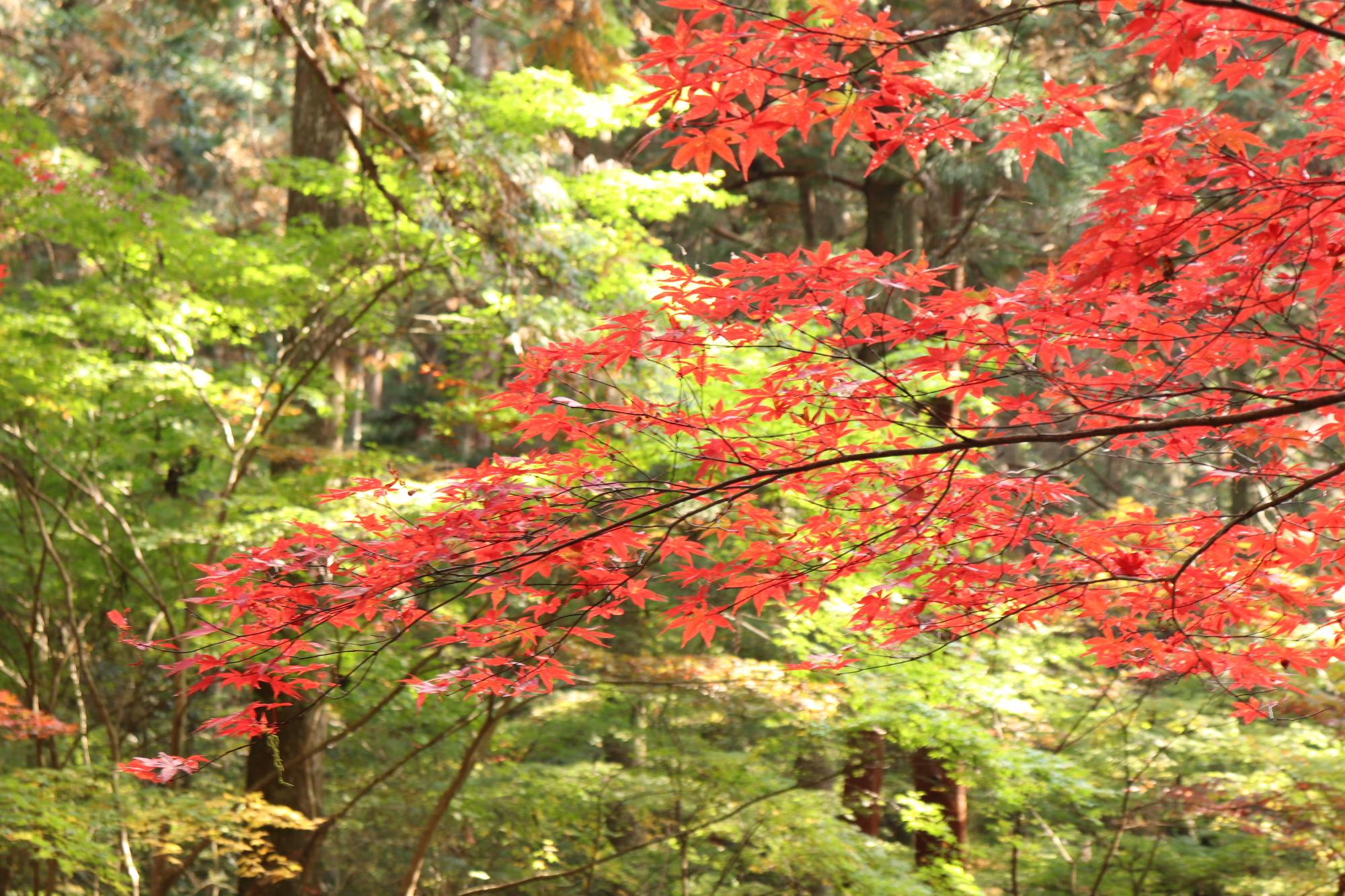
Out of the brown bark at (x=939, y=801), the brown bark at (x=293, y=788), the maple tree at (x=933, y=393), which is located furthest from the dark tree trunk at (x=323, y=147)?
the maple tree at (x=933, y=393)

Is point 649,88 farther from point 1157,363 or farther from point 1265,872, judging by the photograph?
point 1265,872

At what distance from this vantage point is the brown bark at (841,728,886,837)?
6.97 meters

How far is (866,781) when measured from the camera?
8.53 metres

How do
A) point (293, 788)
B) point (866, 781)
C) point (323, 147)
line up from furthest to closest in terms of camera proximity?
1. point (866, 781)
2. point (323, 147)
3. point (293, 788)

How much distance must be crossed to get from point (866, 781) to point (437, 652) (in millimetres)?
4232

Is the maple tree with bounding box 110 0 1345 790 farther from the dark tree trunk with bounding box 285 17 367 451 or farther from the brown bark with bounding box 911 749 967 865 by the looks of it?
the dark tree trunk with bounding box 285 17 367 451

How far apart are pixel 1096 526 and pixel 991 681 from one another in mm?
3497

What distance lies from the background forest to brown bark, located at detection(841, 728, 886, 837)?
0.07 meters

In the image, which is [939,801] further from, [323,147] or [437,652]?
[323,147]

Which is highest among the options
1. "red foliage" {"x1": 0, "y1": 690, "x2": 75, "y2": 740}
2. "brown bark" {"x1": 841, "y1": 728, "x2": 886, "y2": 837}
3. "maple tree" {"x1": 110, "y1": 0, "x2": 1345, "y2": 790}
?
"maple tree" {"x1": 110, "y1": 0, "x2": 1345, "y2": 790}

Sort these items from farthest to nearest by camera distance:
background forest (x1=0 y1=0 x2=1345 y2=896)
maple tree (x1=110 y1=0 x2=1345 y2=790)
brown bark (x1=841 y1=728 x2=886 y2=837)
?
brown bark (x1=841 y1=728 x2=886 y2=837)
background forest (x1=0 y1=0 x2=1345 y2=896)
maple tree (x1=110 y1=0 x2=1345 y2=790)

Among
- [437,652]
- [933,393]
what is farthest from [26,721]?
[933,393]

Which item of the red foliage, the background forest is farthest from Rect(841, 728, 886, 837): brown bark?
the red foliage

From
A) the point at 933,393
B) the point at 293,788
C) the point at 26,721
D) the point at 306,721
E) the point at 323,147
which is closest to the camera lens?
the point at 933,393
